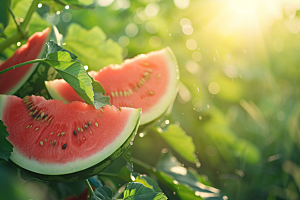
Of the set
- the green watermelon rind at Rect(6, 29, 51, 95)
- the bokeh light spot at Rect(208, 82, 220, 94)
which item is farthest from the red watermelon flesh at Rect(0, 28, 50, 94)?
the bokeh light spot at Rect(208, 82, 220, 94)

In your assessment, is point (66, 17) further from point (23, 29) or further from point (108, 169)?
point (108, 169)

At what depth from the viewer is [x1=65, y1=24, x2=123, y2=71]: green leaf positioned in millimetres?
815

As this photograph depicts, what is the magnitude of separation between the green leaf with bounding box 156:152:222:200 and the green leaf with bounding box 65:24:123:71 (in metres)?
0.39

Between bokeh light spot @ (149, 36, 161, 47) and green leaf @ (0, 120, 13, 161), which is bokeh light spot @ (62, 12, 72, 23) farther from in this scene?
green leaf @ (0, 120, 13, 161)

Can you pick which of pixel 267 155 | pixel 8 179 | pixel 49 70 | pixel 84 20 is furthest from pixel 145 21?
pixel 8 179

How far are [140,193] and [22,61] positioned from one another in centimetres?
41

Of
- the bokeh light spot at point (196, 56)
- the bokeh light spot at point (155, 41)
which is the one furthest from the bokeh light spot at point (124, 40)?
the bokeh light spot at point (196, 56)

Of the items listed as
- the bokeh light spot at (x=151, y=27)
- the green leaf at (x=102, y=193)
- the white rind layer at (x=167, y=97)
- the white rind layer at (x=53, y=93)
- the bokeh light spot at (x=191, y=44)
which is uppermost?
the white rind layer at (x=53, y=93)

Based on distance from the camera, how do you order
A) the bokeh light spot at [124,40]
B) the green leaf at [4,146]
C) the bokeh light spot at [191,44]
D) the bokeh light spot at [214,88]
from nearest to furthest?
the green leaf at [4,146] → the bokeh light spot at [124,40] → the bokeh light spot at [191,44] → the bokeh light spot at [214,88]

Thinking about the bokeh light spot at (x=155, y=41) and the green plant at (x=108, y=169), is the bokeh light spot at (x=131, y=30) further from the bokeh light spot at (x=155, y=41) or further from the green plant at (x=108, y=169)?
the green plant at (x=108, y=169)

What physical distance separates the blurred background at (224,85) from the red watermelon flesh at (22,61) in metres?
0.61

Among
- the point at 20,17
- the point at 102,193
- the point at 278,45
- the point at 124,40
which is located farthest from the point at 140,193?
the point at 278,45

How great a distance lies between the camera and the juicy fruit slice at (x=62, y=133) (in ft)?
1.50

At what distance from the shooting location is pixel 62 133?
1.68 ft
